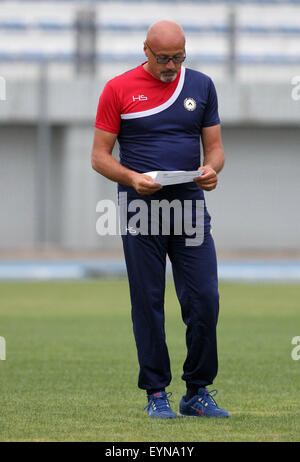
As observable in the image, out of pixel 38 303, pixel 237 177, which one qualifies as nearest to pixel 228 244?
pixel 237 177

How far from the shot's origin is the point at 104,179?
86.9 feet

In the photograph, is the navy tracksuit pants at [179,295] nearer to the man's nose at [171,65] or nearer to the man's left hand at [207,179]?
Result: the man's left hand at [207,179]

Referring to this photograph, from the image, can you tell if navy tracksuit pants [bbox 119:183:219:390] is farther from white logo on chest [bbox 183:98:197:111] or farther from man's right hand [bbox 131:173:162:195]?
white logo on chest [bbox 183:98:197:111]

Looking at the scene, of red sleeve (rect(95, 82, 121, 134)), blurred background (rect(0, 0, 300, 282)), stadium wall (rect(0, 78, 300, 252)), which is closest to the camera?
red sleeve (rect(95, 82, 121, 134))

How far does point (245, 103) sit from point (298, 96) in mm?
1457

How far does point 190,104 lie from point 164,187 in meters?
0.42

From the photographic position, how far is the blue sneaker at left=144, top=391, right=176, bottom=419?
480cm

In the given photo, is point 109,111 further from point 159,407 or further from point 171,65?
point 159,407

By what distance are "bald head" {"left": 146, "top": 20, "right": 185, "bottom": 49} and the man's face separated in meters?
0.02

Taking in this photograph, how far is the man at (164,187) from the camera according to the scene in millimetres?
4750

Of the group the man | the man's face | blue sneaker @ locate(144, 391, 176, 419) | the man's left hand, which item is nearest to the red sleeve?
the man

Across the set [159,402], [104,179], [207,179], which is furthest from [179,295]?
[104,179]

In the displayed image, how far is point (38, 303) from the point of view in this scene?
12.7 metres

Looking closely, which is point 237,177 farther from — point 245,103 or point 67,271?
point 67,271
